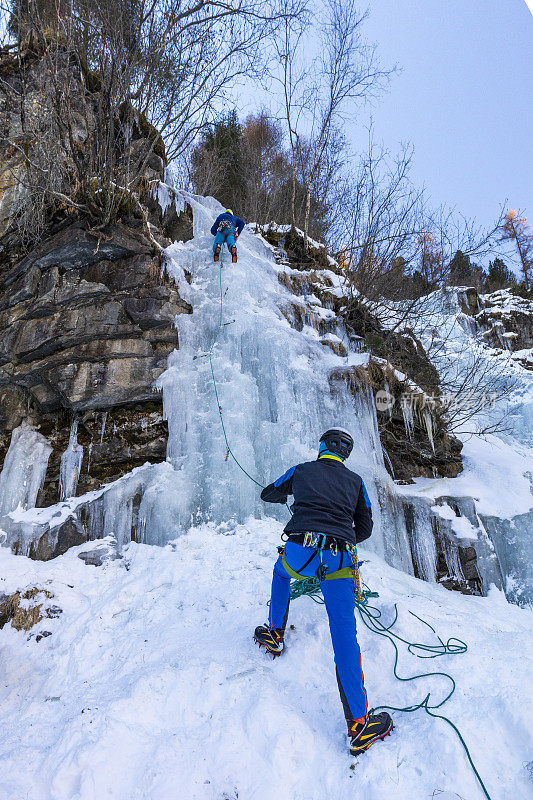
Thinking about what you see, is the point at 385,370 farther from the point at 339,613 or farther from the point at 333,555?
the point at 339,613

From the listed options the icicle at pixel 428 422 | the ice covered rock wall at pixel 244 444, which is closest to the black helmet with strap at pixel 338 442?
the ice covered rock wall at pixel 244 444

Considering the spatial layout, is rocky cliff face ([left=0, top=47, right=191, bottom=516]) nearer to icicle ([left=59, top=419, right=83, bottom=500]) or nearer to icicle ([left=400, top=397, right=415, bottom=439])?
icicle ([left=59, top=419, right=83, bottom=500])

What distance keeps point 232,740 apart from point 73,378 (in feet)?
17.0

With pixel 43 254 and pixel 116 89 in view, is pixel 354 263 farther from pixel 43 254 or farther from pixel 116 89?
pixel 43 254

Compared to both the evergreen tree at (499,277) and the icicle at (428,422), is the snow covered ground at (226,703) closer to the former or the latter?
the icicle at (428,422)

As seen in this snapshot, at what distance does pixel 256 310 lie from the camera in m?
7.21

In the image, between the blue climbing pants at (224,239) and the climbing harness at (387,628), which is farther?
the blue climbing pants at (224,239)

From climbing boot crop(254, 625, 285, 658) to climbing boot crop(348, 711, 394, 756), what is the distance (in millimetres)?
814

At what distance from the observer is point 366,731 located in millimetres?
2109

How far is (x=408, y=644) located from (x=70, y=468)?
191 inches

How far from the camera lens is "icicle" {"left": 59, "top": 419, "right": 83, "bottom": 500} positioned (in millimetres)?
5929

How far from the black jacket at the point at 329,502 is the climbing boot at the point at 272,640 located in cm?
78

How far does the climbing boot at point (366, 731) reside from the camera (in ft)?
6.83

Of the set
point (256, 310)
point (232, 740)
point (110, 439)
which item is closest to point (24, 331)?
point (110, 439)
